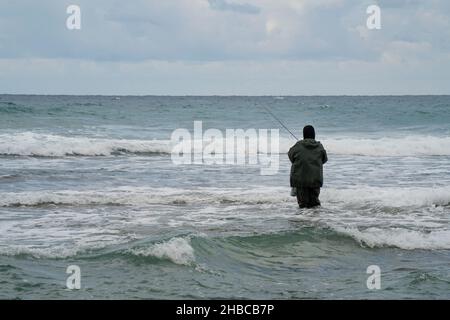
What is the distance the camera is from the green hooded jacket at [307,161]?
34.6 ft

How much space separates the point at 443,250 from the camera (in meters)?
8.82

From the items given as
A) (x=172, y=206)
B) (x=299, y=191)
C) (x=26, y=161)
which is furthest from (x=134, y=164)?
(x=299, y=191)

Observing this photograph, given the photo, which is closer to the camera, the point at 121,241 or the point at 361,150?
the point at 121,241

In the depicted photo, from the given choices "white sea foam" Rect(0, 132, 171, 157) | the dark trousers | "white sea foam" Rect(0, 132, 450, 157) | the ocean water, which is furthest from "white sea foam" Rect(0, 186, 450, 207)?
"white sea foam" Rect(0, 132, 450, 157)

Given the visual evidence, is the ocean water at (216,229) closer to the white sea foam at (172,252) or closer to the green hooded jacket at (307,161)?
the white sea foam at (172,252)

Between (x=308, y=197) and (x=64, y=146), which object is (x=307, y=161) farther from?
(x=64, y=146)

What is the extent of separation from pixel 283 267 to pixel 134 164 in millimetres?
13548

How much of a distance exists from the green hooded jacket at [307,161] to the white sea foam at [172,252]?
2808mm

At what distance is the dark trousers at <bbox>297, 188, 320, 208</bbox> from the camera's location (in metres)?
11.0

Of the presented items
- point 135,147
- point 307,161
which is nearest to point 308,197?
point 307,161

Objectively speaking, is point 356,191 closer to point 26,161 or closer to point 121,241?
point 121,241

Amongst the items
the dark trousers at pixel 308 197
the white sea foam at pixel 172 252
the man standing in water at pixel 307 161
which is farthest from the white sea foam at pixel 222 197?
the white sea foam at pixel 172 252

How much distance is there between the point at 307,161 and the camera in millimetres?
10531

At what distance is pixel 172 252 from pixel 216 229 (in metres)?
2.23
